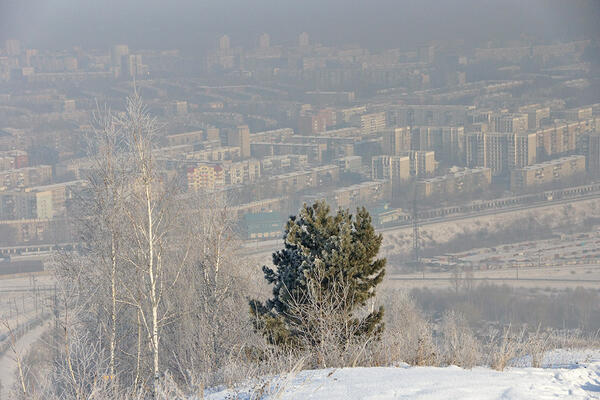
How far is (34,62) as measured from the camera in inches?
1033

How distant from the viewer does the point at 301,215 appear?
90.8 inches

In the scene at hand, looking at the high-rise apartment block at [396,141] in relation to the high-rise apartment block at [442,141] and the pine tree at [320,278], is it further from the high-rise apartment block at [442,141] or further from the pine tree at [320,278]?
the pine tree at [320,278]

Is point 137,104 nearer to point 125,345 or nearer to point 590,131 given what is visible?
point 125,345

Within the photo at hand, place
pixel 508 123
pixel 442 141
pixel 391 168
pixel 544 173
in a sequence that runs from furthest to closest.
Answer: pixel 508 123
pixel 442 141
pixel 391 168
pixel 544 173

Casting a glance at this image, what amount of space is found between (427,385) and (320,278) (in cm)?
73

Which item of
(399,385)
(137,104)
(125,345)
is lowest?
(125,345)

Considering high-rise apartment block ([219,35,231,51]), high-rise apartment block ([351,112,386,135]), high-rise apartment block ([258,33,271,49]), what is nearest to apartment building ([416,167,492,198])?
high-rise apartment block ([351,112,386,135])

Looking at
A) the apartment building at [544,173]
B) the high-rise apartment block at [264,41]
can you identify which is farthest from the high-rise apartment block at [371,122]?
the high-rise apartment block at [264,41]

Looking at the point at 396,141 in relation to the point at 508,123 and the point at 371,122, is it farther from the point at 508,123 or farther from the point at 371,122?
the point at 508,123

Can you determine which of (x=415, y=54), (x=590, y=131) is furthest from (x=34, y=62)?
(x=590, y=131)

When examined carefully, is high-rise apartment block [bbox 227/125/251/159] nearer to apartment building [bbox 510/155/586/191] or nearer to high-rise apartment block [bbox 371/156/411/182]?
high-rise apartment block [bbox 371/156/411/182]

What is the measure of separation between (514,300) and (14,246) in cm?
744

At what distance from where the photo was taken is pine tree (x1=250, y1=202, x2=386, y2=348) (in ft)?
7.02

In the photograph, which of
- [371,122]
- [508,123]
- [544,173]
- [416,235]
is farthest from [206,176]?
[508,123]
